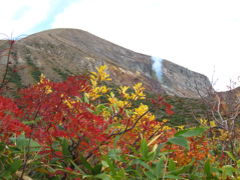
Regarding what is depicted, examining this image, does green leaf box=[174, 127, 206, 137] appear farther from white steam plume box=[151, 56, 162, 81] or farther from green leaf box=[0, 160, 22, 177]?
white steam plume box=[151, 56, 162, 81]

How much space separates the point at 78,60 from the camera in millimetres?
65562

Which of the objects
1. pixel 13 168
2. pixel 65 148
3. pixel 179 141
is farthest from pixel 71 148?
pixel 179 141

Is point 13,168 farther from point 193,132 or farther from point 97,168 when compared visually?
point 193,132

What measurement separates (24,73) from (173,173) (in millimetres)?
46091

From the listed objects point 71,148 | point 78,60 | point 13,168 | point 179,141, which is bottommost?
point 13,168

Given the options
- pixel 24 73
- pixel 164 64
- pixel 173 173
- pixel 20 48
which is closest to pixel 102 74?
pixel 173 173

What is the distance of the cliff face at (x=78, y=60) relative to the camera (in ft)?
168

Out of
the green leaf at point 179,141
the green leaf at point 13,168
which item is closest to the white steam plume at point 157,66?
the green leaf at point 179,141

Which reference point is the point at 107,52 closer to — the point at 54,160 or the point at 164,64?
the point at 164,64

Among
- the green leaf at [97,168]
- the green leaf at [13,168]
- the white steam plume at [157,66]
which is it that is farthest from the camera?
the white steam plume at [157,66]

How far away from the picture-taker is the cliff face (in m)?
51.1

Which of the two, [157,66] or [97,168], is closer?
[97,168]

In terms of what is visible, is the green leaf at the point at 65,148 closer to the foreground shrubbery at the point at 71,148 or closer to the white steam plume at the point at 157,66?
the foreground shrubbery at the point at 71,148

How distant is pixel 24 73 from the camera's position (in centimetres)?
4378
